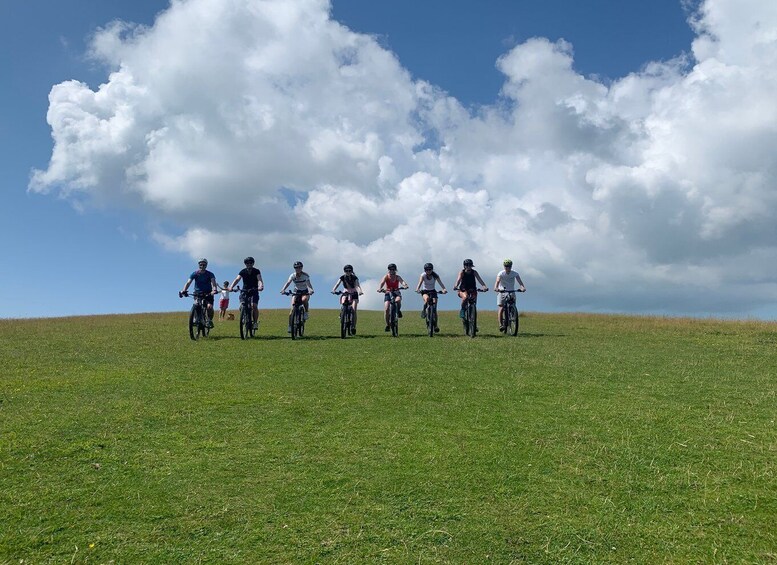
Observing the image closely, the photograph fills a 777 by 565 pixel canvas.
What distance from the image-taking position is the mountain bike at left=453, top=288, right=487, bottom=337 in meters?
19.5

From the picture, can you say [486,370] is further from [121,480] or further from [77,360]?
[77,360]

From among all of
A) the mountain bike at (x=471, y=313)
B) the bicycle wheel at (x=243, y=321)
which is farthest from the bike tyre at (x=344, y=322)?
the mountain bike at (x=471, y=313)

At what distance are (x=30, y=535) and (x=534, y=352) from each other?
1181 centimetres

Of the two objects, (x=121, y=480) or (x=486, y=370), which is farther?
(x=486, y=370)

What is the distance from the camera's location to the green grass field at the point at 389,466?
4.67 meters

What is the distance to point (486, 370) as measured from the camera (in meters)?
11.8

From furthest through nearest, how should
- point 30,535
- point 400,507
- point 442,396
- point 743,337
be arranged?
point 743,337
point 442,396
point 400,507
point 30,535

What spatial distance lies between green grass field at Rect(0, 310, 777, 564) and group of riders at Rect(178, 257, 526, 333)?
797 cm

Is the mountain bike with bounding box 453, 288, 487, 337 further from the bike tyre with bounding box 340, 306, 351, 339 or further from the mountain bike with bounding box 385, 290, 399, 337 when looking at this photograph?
the bike tyre with bounding box 340, 306, 351, 339

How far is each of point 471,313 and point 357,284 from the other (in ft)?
12.7

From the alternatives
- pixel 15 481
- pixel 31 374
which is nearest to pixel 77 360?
pixel 31 374

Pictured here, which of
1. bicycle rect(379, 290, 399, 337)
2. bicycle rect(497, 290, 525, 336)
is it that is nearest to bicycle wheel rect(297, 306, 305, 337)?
bicycle rect(379, 290, 399, 337)

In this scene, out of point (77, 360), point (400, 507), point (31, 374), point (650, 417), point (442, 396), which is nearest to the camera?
point (400, 507)

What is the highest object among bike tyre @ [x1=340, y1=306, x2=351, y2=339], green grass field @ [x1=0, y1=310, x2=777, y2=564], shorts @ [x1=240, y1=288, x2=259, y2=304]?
shorts @ [x1=240, y1=288, x2=259, y2=304]
